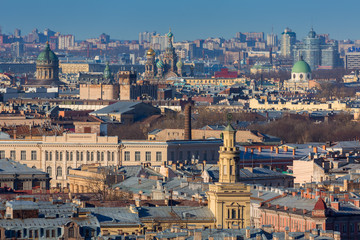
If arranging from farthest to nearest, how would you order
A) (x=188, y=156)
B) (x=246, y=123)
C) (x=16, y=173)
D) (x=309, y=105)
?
(x=309, y=105) < (x=246, y=123) < (x=188, y=156) < (x=16, y=173)

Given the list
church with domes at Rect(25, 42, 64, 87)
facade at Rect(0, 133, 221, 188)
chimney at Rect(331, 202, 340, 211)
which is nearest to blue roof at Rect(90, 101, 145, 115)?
facade at Rect(0, 133, 221, 188)

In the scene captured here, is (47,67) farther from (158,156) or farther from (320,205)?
(320,205)

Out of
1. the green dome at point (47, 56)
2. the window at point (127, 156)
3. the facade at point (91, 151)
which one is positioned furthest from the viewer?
the green dome at point (47, 56)

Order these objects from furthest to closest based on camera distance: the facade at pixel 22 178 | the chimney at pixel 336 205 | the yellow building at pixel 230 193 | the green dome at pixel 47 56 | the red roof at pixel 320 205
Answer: the green dome at pixel 47 56 < the facade at pixel 22 178 < the chimney at pixel 336 205 < the yellow building at pixel 230 193 < the red roof at pixel 320 205

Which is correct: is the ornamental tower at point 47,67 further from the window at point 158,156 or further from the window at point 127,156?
the window at point 158,156

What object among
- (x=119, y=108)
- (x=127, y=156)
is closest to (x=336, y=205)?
(x=127, y=156)

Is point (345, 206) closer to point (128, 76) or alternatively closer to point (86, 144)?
point (86, 144)

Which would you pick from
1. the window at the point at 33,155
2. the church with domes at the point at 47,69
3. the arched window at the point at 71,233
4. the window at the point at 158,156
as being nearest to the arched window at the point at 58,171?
the window at the point at 33,155

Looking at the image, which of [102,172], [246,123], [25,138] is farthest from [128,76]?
[102,172]

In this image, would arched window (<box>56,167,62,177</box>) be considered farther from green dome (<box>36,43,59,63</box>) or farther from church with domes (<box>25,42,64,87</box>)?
green dome (<box>36,43,59,63</box>)

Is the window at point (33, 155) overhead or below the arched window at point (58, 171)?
overhead
